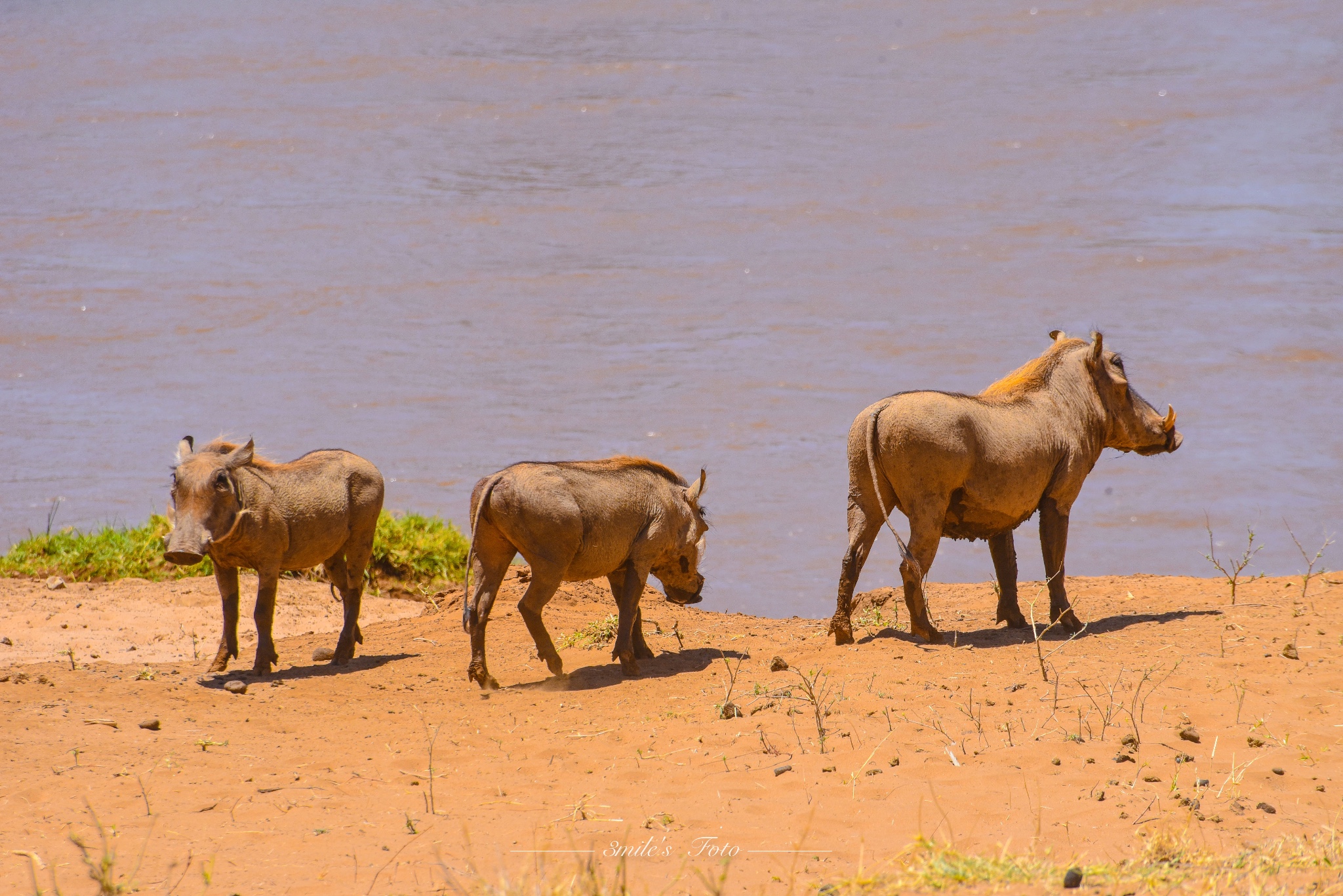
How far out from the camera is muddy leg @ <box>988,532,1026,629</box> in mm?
9266

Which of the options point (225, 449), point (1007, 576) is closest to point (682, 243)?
point (1007, 576)

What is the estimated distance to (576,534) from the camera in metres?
8.41

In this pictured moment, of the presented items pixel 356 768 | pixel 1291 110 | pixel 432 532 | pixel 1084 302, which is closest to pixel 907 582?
pixel 356 768

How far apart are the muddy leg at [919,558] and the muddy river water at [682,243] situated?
100 inches

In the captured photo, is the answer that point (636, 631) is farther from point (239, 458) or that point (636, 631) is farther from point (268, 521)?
point (239, 458)

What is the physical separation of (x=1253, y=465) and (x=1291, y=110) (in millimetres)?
14811

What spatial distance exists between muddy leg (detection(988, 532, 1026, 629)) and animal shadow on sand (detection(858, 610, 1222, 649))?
0.29 ft

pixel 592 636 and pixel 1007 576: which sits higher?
pixel 1007 576

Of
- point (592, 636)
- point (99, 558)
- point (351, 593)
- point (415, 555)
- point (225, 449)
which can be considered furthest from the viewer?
point (415, 555)

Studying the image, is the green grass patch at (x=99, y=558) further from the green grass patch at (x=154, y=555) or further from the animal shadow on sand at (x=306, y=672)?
the animal shadow on sand at (x=306, y=672)

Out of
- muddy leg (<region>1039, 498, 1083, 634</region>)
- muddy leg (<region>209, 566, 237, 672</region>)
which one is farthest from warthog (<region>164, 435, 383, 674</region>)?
muddy leg (<region>1039, 498, 1083, 634</region>)

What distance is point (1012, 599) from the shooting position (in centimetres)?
929

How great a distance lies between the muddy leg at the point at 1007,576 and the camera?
30.4 feet

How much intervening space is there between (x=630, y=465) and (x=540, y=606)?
3.75ft
